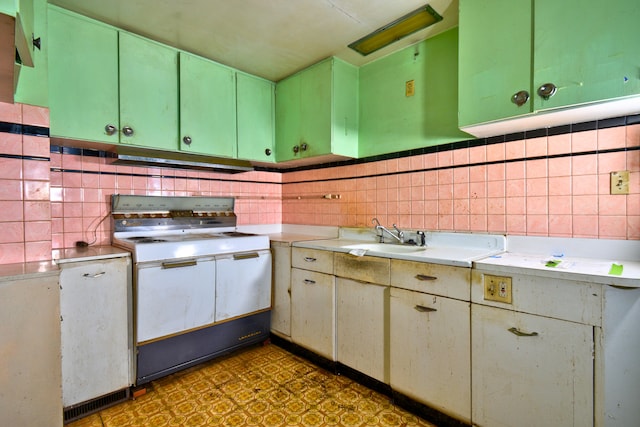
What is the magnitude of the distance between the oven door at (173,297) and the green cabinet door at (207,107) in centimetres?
94

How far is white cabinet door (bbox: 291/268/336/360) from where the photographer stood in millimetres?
2180

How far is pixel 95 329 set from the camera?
1.78 meters

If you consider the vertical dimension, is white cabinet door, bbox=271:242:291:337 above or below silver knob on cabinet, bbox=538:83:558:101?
below

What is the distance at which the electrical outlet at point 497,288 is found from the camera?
1406mm

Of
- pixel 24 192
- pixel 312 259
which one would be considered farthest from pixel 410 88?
pixel 24 192

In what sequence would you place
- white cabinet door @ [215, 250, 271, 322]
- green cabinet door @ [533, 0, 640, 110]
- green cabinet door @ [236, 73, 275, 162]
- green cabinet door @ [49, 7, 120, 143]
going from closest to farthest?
green cabinet door @ [533, 0, 640, 110] → green cabinet door @ [49, 7, 120, 143] → white cabinet door @ [215, 250, 271, 322] → green cabinet door @ [236, 73, 275, 162]

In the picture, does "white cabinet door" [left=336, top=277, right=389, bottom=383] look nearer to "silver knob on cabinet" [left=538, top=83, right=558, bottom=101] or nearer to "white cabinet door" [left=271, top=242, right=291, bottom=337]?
"white cabinet door" [left=271, top=242, right=291, bottom=337]

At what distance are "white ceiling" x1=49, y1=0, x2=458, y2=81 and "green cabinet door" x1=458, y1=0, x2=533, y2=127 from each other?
0.76ft

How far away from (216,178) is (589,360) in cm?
283

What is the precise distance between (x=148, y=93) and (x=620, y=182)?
293cm

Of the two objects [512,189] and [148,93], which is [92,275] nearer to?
[148,93]

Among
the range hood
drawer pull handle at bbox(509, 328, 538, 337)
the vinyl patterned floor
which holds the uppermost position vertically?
the range hood

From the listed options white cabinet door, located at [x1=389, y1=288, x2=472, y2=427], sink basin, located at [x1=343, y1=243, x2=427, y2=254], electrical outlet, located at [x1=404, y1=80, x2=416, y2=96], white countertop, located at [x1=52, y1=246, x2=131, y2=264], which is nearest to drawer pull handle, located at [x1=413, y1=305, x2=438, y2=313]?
white cabinet door, located at [x1=389, y1=288, x2=472, y2=427]

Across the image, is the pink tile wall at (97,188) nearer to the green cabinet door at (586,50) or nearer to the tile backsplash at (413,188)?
the tile backsplash at (413,188)
